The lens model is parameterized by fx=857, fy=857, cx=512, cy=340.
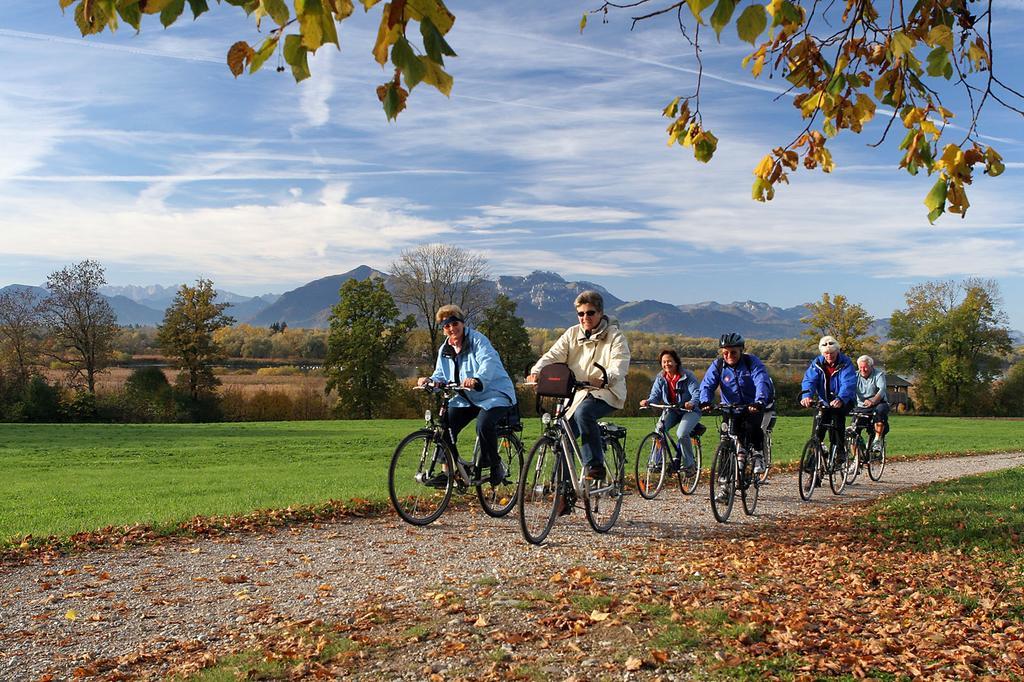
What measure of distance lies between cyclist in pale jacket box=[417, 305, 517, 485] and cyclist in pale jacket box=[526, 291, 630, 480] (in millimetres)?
784

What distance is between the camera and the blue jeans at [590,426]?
28.0 feet

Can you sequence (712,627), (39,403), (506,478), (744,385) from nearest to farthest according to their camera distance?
(712,627)
(506,478)
(744,385)
(39,403)

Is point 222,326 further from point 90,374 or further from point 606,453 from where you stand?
point 606,453

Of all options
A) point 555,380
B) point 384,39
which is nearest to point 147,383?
point 555,380

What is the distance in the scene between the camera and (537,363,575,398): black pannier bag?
8156mm

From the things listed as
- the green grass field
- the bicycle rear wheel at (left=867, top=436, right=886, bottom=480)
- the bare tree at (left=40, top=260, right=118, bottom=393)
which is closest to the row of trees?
the bare tree at (left=40, top=260, right=118, bottom=393)

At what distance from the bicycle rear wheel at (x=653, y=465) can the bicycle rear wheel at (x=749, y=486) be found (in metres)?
1.75

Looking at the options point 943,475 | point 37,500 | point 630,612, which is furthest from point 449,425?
point 943,475

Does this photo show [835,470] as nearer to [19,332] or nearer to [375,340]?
[375,340]

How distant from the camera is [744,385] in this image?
10.3 m

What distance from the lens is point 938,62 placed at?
5.17m

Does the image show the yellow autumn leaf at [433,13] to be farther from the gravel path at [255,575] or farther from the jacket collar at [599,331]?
the jacket collar at [599,331]

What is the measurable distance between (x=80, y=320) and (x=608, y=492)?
63624mm

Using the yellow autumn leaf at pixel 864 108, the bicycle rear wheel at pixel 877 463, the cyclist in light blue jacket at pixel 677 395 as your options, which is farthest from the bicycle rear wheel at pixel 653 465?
the yellow autumn leaf at pixel 864 108
